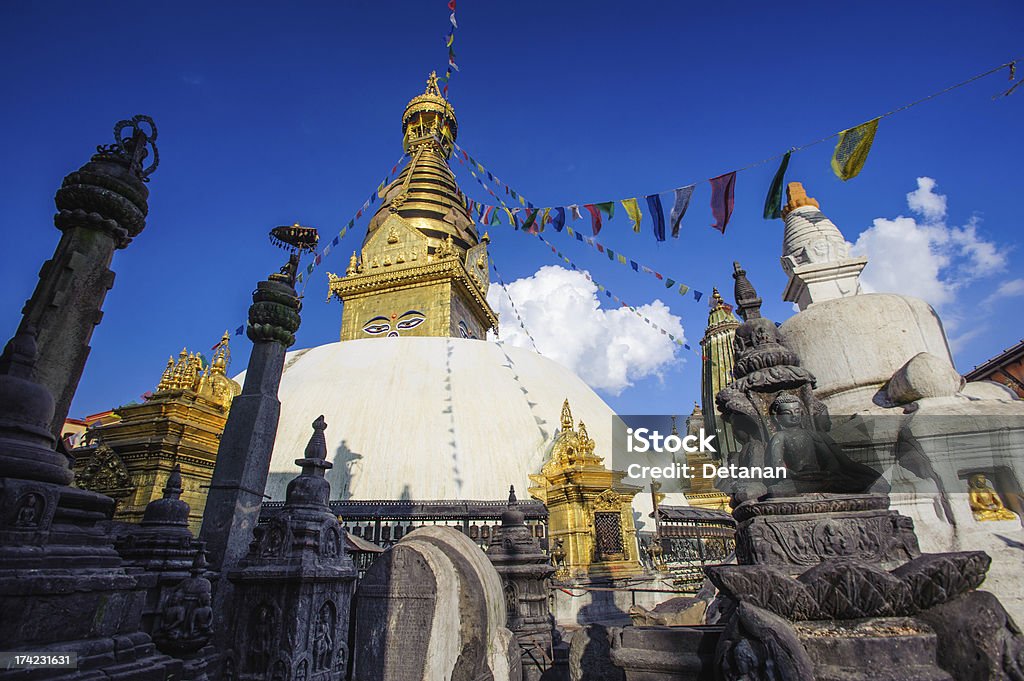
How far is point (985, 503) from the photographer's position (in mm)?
4562

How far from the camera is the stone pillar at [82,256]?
5.67 metres

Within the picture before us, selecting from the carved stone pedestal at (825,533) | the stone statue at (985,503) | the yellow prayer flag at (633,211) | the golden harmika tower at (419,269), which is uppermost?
the golden harmika tower at (419,269)

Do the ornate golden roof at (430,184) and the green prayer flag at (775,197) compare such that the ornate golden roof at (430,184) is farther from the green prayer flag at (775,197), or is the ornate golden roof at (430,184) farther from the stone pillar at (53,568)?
the stone pillar at (53,568)

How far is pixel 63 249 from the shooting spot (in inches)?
234

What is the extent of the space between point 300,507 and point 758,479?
3406mm

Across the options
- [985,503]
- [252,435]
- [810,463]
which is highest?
[252,435]

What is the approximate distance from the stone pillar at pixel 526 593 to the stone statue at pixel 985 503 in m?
4.23

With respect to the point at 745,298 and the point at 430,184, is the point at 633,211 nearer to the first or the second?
the point at 745,298

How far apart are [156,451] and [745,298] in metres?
10.1

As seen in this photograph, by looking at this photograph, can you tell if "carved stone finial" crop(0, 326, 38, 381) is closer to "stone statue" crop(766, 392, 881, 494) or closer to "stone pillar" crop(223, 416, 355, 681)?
"stone pillar" crop(223, 416, 355, 681)

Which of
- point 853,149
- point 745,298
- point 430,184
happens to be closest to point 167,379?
point 745,298

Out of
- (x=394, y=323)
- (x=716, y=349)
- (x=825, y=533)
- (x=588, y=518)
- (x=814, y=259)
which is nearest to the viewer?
(x=825, y=533)

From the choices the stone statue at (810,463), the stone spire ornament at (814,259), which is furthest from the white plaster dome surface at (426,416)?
the stone statue at (810,463)

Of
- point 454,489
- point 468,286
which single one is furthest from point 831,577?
point 468,286
